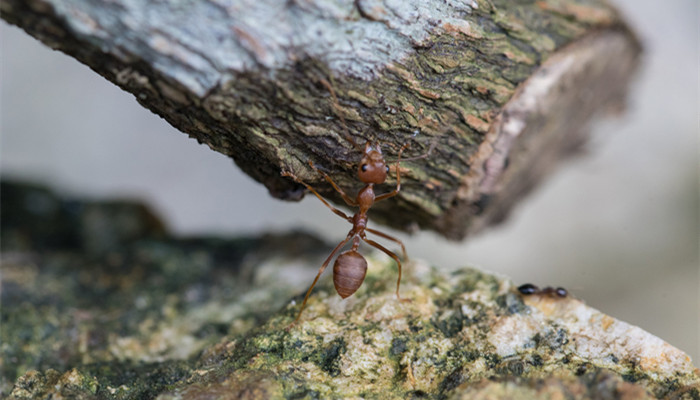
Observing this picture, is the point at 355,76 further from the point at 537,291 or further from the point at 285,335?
the point at 537,291

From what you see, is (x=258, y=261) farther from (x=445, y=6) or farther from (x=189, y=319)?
(x=445, y=6)

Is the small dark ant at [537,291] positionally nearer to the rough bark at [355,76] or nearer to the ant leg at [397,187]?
the rough bark at [355,76]

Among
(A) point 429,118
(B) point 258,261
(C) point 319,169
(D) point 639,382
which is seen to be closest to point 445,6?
(A) point 429,118

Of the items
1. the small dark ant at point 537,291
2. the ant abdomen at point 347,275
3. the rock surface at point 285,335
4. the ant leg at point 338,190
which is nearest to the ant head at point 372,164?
the ant leg at point 338,190

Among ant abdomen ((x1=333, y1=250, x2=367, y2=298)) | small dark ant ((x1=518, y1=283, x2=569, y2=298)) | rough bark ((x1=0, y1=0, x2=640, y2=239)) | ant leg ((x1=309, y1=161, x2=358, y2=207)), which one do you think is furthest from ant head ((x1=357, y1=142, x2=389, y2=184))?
small dark ant ((x1=518, y1=283, x2=569, y2=298))

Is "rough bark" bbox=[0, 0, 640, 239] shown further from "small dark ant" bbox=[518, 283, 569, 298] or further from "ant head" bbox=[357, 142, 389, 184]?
"small dark ant" bbox=[518, 283, 569, 298]
